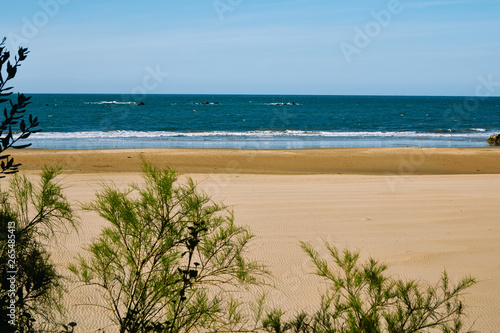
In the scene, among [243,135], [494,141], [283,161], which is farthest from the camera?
[243,135]

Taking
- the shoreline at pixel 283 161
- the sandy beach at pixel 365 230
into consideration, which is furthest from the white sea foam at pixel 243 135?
the sandy beach at pixel 365 230

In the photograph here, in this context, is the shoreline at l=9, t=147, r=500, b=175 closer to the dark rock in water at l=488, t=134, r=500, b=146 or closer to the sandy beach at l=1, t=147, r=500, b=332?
the sandy beach at l=1, t=147, r=500, b=332

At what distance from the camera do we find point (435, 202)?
7926 mm

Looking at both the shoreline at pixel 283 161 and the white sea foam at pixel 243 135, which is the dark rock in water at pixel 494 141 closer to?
the white sea foam at pixel 243 135

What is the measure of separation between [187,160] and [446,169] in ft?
29.5

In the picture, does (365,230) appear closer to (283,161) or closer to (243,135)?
(283,161)

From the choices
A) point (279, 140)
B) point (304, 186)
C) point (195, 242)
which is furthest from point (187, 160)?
point (195, 242)

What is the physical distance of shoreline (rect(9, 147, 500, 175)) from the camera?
51.7ft

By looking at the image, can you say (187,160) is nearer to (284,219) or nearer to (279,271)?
(284,219)

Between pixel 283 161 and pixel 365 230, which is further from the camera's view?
pixel 283 161

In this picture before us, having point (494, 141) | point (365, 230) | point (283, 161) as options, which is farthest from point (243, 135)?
point (365, 230)

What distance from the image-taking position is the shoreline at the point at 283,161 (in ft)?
51.7

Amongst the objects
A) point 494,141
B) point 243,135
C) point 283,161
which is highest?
point 243,135

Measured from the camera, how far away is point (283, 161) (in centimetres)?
1767
